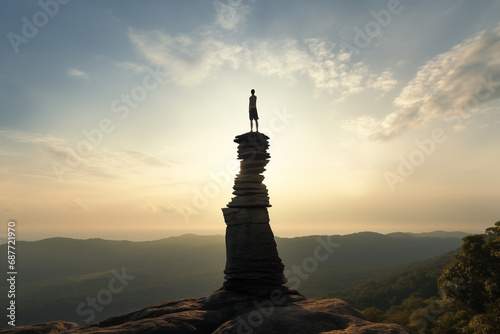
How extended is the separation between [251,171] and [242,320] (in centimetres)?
1283

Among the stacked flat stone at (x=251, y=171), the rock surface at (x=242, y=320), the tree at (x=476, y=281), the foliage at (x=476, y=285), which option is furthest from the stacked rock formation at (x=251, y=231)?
the tree at (x=476, y=281)

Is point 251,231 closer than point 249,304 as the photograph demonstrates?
No

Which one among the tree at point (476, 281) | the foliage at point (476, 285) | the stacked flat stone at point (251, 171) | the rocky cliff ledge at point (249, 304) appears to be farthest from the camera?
the tree at point (476, 281)

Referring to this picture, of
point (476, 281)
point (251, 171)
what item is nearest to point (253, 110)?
point (251, 171)

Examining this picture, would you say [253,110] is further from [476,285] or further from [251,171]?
[476,285]

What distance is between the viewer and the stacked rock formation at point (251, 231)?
21547 mm

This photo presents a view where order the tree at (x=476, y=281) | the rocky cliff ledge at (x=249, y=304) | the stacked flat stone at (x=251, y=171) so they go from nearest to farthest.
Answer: the rocky cliff ledge at (x=249, y=304), the stacked flat stone at (x=251, y=171), the tree at (x=476, y=281)

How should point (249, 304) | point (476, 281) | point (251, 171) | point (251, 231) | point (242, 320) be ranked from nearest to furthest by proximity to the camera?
1. point (242, 320)
2. point (249, 304)
3. point (251, 231)
4. point (251, 171)
5. point (476, 281)

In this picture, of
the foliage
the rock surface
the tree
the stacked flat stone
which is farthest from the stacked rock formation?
the tree

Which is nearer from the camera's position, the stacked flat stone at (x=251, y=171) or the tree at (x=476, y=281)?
the stacked flat stone at (x=251, y=171)

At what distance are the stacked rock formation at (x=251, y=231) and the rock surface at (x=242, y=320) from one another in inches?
73.9

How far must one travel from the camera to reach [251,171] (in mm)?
24469

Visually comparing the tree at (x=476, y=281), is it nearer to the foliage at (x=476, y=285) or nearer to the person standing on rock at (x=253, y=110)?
the foliage at (x=476, y=285)

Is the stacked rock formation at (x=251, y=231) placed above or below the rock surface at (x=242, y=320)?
above
